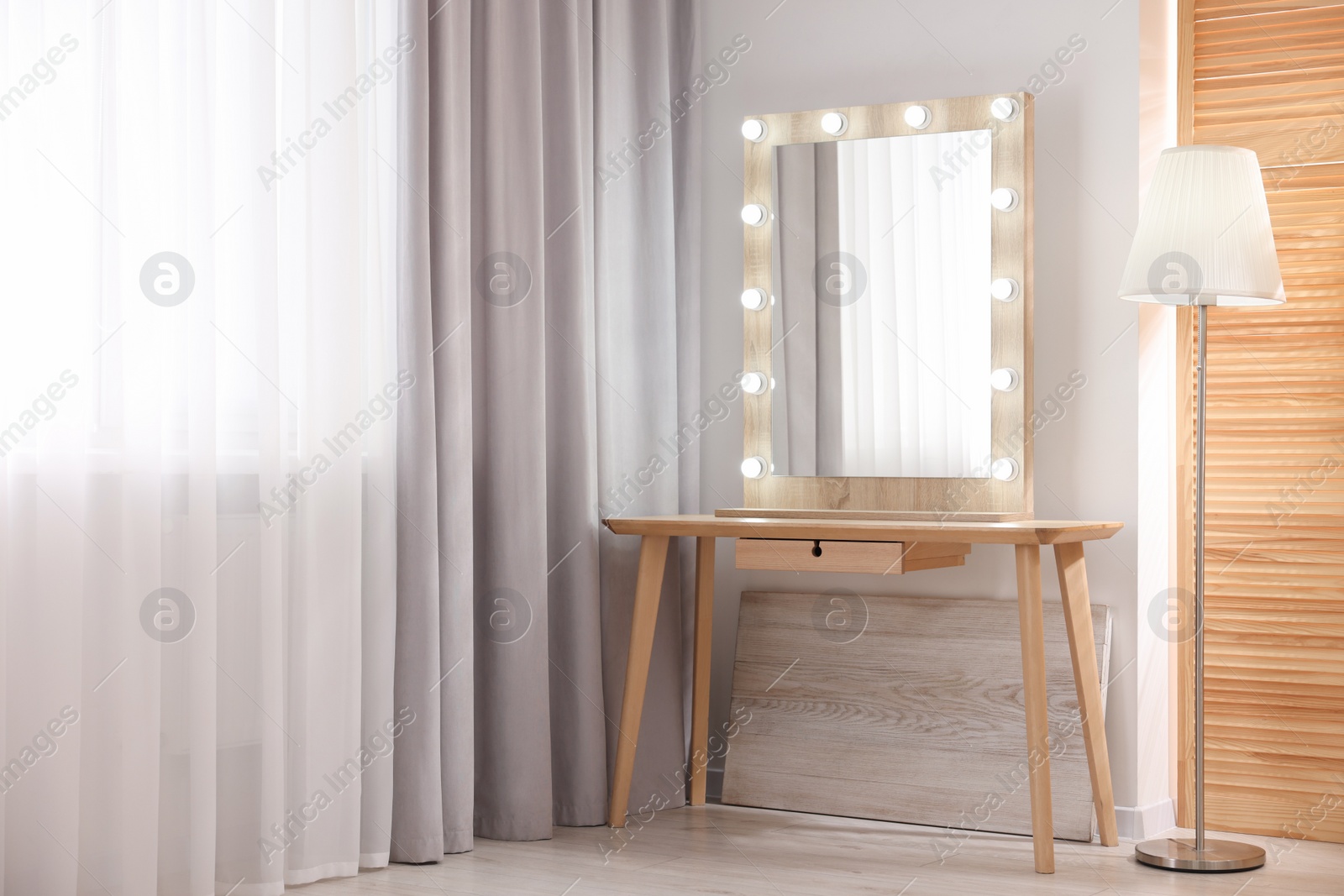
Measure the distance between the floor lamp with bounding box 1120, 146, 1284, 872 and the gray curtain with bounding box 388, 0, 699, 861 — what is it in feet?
3.64

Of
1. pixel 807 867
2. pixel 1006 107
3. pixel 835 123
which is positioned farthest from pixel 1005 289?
pixel 807 867

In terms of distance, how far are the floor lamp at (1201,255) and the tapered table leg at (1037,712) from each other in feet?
0.78

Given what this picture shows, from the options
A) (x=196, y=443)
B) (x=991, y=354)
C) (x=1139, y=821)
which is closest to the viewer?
(x=196, y=443)

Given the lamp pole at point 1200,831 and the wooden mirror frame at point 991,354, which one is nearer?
the lamp pole at point 1200,831

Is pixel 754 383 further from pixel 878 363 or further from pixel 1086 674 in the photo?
Result: pixel 1086 674

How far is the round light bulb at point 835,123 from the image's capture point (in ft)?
9.85

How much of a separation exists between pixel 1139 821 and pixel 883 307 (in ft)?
4.04

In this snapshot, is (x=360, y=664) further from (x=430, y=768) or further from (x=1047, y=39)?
(x=1047, y=39)

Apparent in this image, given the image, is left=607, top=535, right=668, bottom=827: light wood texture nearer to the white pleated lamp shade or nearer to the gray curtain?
the gray curtain

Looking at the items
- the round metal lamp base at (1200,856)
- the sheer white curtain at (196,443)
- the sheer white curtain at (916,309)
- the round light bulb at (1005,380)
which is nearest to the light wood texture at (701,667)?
the sheer white curtain at (916,309)

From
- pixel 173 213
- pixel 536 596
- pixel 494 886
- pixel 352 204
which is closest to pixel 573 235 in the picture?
pixel 352 204

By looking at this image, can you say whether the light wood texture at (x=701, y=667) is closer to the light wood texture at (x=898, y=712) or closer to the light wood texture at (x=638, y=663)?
the light wood texture at (x=898, y=712)

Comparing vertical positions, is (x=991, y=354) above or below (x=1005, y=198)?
below

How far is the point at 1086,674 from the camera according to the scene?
262 centimetres
